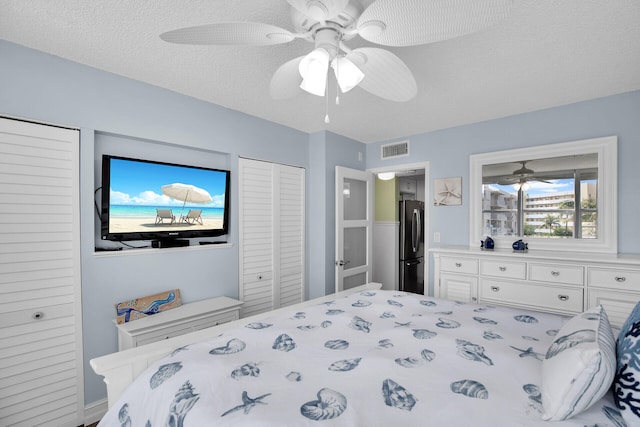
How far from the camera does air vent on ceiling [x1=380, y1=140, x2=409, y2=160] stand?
3910 millimetres

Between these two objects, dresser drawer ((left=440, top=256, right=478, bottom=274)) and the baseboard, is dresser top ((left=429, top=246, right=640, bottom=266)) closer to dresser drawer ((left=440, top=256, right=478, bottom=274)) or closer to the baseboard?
dresser drawer ((left=440, top=256, right=478, bottom=274))

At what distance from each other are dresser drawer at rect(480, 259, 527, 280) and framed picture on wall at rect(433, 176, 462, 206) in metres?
0.85

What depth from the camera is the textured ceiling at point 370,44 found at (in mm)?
1561

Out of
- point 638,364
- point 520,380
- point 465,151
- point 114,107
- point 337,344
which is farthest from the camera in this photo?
point 465,151

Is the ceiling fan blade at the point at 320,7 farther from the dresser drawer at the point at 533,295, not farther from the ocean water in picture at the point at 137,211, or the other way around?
the dresser drawer at the point at 533,295

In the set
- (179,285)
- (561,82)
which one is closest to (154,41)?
(179,285)

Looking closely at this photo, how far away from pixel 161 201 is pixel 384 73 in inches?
78.2

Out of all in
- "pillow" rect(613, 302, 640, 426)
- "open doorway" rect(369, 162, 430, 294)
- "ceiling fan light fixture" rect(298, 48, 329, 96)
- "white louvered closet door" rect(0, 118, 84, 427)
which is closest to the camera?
"pillow" rect(613, 302, 640, 426)

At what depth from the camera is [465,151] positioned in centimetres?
346

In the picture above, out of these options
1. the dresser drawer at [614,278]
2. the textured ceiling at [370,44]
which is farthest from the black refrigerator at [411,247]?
the dresser drawer at [614,278]

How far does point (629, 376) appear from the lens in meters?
0.90

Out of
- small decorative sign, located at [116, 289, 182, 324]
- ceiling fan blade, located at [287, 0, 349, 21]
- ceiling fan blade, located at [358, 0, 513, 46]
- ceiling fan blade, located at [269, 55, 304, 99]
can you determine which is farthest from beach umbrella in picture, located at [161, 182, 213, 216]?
ceiling fan blade, located at [358, 0, 513, 46]

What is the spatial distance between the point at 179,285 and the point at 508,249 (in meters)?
3.23

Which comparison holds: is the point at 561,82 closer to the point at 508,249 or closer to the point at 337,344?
the point at 508,249
